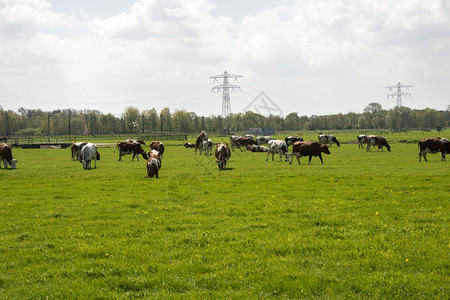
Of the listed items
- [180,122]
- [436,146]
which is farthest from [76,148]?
[180,122]

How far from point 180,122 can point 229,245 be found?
528ft

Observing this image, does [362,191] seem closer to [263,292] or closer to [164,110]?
[263,292]

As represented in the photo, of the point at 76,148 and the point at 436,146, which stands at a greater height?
the point at 76,148

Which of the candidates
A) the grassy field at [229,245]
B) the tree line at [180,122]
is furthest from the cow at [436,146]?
the tree line at [180,122]

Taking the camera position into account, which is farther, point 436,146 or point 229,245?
point 436,146

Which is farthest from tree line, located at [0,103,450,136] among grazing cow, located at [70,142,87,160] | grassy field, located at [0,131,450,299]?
grassy field, located at [0,131,450,299]

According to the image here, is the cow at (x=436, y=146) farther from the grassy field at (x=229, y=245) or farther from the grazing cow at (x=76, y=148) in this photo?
the grazing cow at (x=76, y=148)

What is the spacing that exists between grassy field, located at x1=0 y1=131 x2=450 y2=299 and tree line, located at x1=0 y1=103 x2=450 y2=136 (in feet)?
401

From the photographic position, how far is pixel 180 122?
551ft

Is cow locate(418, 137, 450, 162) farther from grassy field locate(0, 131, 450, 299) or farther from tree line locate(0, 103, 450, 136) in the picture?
tree line locate(0, 103, 450, 136)

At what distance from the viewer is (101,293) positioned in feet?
21.5

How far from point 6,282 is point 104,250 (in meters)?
2.10

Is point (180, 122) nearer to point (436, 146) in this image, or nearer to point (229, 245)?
point (436, 146)

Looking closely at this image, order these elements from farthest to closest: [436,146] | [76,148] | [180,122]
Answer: [180,122], [76,148], [436,146]
